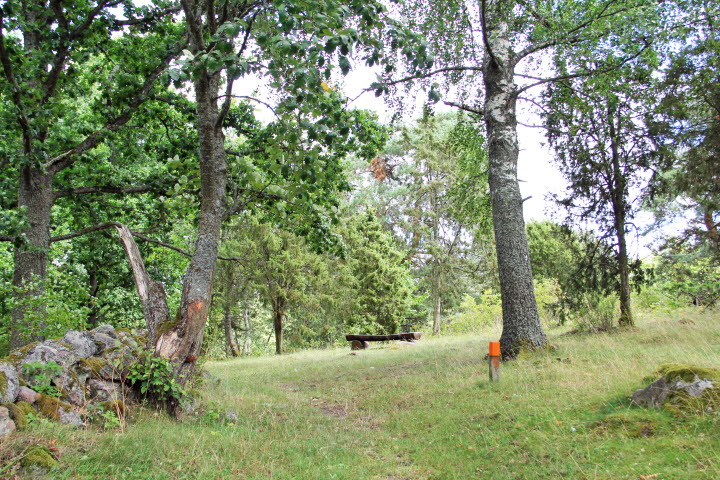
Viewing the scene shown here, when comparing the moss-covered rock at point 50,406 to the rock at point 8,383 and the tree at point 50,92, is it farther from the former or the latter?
the tree at point 50,92

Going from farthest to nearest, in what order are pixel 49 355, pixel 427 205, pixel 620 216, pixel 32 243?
1. pixel 427 205
2. pixel 620 216
3. pixel 32 243
4. pixel 49 355

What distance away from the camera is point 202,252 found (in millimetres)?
6297

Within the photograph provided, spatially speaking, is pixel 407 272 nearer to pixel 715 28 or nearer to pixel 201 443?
pixel 715 28

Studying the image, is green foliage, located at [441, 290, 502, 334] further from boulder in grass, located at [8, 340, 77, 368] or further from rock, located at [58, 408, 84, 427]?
rock, located at [58, 408, 84, 427]

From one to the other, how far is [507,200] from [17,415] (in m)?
8.14

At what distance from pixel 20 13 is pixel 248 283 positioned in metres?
14.2

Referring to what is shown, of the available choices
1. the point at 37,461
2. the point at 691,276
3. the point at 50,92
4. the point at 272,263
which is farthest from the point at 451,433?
the point at 272,263

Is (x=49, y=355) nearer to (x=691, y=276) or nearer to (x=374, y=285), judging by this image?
(x=691, y=276)

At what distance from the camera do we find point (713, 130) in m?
8.27

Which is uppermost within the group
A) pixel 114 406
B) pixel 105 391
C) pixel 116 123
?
pixel 116 123

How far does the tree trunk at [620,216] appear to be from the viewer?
10.5 meters

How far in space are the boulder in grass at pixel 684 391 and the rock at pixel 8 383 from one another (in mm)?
5961

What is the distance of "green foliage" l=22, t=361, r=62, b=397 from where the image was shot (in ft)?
14.6

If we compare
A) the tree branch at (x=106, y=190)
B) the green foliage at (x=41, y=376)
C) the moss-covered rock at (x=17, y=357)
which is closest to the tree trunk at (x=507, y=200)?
the green foliage at (x=41, y=376)
